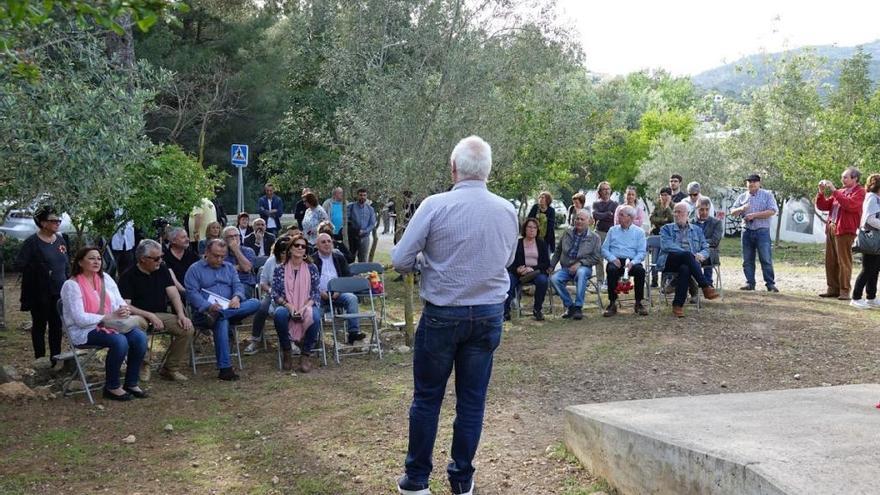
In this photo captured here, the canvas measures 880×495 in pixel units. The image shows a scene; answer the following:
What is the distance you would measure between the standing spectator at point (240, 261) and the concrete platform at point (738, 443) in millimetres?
5567

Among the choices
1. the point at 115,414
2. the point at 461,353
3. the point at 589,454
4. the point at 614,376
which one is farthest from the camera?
the point at 614,376

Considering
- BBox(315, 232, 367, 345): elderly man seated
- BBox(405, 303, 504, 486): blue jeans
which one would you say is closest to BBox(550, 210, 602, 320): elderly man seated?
BBox(315, 232, 367, 345): elderly man seated

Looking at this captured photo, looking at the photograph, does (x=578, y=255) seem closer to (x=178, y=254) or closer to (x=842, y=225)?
(x=842, y=225)

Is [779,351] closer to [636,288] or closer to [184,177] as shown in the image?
[636,288]

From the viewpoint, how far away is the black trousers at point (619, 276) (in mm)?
10898

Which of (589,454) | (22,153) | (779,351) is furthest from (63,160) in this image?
(779,351)

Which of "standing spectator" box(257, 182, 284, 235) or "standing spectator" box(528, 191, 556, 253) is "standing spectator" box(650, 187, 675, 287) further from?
"standing spectator" box(257, 182, 284, 235)

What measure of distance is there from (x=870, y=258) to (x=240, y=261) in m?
8.03

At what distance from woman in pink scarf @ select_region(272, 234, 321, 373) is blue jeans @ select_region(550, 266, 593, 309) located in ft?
11.8

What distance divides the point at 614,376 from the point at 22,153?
5369 mm

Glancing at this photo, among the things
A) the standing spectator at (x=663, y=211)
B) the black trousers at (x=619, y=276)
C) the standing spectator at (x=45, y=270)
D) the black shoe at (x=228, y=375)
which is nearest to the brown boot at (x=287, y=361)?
the black shoe at (x=228, y=375)

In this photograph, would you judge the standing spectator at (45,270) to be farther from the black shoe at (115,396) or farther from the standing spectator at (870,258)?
the standing spectator at (870,258)

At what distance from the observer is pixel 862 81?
2600 cm

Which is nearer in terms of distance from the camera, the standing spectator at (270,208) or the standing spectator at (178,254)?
the standing spectator at (178,254)
